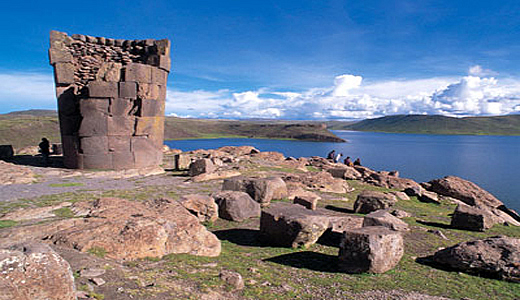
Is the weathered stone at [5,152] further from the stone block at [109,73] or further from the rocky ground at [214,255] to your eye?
the rocky ground at [214,255]

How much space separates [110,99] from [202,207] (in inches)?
384

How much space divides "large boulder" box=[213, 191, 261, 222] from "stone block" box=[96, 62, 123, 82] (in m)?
9.65

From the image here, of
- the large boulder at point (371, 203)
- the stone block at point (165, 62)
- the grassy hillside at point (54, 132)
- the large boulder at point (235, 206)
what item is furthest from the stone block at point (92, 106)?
the grassy hillside at point (54, 132)

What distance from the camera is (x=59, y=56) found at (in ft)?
54.8

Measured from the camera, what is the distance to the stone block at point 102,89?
15.6m

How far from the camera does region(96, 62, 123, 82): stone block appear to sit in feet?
51.8

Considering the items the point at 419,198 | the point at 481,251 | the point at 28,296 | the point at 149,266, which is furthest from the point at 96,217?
the point at 419,198

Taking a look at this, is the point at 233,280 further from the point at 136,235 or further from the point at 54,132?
the point at 54,132

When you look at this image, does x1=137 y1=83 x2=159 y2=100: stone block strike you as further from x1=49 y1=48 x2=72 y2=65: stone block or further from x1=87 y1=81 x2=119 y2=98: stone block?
x1=49 y1=48 x2=72 y2=65: stone block

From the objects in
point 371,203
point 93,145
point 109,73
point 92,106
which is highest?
point 109,73

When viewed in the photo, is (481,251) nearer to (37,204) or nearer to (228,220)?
(228,220)

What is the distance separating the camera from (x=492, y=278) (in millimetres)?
5988

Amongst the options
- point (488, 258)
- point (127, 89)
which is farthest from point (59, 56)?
point (488, 258)

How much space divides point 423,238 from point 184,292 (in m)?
6.73
